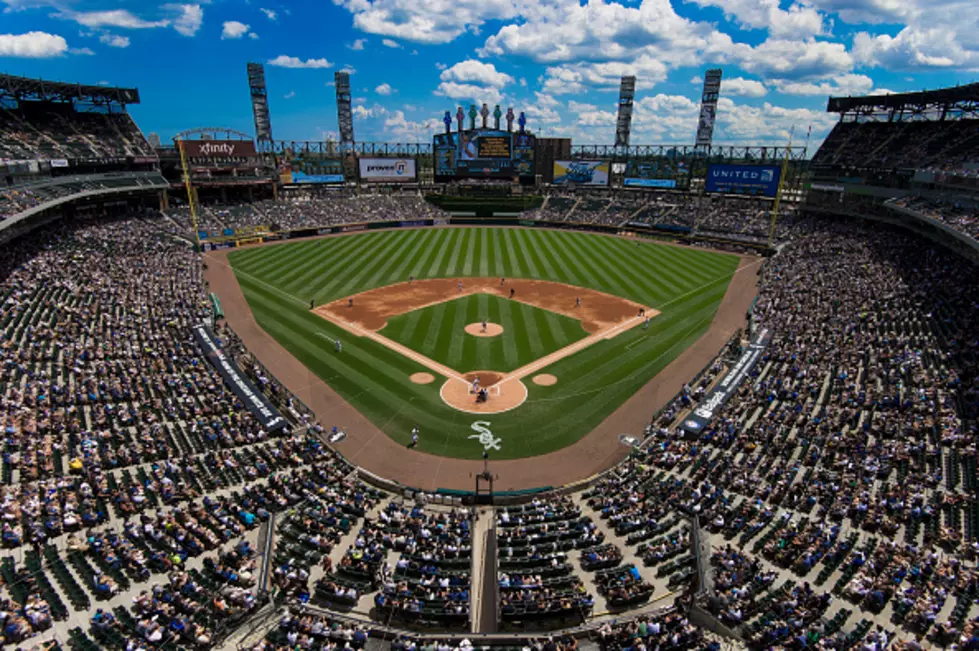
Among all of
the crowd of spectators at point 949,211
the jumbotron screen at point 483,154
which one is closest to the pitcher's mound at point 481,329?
the crowd of spectators at point 949,211

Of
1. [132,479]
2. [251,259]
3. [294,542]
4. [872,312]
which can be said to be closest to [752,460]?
[294,542]

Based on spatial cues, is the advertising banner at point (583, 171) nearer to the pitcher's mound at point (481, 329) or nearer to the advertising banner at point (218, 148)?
the advertising banner at point (218, 148)

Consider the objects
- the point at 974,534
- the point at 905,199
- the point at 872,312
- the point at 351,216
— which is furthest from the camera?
the point at 351,216

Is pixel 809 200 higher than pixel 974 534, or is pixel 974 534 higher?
pixel 809 200

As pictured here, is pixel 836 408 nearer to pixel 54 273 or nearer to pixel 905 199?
pixel 905 199

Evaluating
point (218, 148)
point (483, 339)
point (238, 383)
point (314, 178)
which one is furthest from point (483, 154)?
point (238, 383)

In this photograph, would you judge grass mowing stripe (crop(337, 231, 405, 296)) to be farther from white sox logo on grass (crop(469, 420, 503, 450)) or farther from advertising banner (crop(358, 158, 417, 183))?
white sox logo on grass (crop(469, 420, 503, 450))
